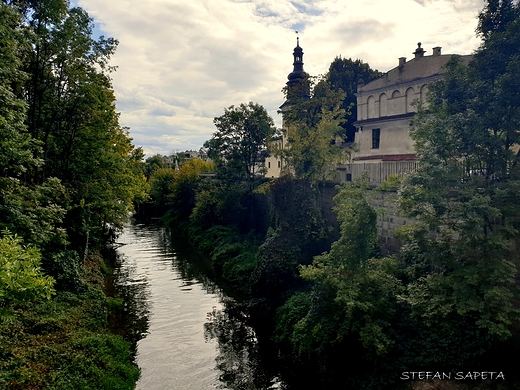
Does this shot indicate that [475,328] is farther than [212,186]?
No

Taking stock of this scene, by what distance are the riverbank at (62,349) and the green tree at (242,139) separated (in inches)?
700

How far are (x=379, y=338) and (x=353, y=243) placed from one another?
2.79m

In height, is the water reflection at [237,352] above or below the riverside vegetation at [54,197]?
below

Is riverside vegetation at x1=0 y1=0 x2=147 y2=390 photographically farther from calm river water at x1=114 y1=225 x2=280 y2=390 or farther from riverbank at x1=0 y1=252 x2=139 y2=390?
calm river water at x1=114 y1=225 x2=280 y2=390

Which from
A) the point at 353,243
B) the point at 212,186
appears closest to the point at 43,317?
the point at 353,243

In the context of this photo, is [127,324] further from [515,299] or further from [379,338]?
[515,299]

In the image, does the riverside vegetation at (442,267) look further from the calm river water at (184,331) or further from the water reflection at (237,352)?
the calm river water at (184,331)

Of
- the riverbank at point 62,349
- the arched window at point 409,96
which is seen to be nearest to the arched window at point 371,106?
the arched window at point 409,96

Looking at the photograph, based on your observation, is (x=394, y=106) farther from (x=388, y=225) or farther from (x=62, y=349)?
(x=62, y=349)

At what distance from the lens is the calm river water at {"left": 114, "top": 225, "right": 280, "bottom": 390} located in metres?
12.8

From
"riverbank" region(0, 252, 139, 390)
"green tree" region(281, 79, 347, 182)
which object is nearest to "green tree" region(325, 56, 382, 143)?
"green tree" region(281, 79, 347, 182)

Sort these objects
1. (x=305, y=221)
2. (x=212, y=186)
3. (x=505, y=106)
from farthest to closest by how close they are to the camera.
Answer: (x=212, y=186) < (x=305, y=221) < (x=505, y=106)

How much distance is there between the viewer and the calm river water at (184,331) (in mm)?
12836

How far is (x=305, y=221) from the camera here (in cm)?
1911
